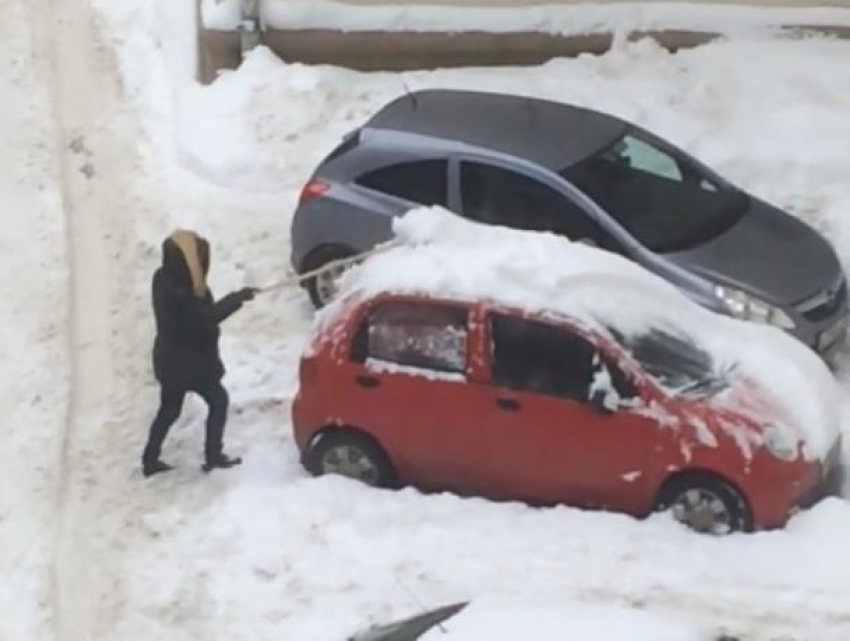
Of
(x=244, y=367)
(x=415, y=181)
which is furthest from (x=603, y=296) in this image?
(x=244, y=367)

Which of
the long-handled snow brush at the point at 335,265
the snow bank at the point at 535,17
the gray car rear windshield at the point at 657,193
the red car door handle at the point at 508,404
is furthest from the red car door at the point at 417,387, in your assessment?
the snow bank at the point at 535,17

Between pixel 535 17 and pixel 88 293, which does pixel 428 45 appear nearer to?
pixel 535 17

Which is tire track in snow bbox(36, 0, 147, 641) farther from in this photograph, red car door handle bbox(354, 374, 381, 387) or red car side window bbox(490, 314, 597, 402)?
red car side window bbox(490, 314, 597, 402)

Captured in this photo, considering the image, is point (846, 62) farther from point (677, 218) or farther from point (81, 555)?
point (81, 555)

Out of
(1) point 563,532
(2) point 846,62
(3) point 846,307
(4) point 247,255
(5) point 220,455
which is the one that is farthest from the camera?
(2) point 846,62

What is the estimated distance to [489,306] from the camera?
39.3ft

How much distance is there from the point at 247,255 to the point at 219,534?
3.58 meters

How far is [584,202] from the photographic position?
1363 centimetres

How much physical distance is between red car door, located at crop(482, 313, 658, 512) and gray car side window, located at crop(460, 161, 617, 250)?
1.83 meters

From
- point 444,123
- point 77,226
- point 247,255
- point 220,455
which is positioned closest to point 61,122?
point 77,226

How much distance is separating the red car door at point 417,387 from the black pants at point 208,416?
2.72 ft

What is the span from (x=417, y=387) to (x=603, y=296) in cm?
122

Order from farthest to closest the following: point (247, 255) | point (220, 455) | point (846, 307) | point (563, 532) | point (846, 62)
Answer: point (846, 62)
point (247, 255)
point (846, 307)
point (220, 455)
point (563, 532)

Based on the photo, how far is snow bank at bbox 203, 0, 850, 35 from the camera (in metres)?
17.0
